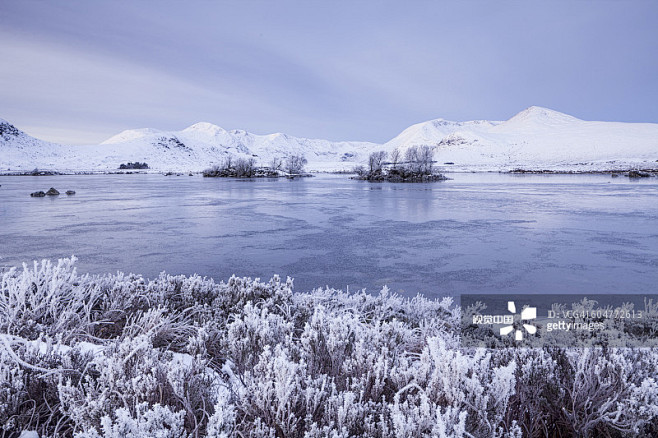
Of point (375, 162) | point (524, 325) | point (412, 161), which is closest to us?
point (524, 325)

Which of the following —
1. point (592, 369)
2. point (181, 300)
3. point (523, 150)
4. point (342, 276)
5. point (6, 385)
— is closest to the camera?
point (6, 385)

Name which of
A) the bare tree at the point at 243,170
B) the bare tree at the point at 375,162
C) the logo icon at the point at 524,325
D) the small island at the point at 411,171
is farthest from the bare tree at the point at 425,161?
the logo icon at the point at 524,325

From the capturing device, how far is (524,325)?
485 centimetres

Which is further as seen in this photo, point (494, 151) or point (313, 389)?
point (494, 151)

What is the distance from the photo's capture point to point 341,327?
3326 mm

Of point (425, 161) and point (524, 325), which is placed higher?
point (425, 161)

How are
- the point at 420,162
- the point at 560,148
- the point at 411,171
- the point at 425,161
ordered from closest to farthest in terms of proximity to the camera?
the point at 411,171 → the point at 420,162 → the point at 425,161 → the point at 560,148

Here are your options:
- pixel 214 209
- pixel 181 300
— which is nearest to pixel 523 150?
pixel 214 209

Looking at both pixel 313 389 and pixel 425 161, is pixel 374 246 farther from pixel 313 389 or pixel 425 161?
pixel 425 161

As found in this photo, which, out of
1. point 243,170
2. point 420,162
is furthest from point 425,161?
point 243,170

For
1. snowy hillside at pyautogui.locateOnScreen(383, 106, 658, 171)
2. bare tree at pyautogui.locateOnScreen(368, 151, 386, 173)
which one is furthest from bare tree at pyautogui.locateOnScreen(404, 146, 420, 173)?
snowy hillside at pyautogui.locateOnScreen(383, 106, 658, 171)

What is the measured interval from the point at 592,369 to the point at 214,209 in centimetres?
1847

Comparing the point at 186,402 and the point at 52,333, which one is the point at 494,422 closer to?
the point at 186,402

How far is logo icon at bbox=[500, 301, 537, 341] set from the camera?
4.91 metres
